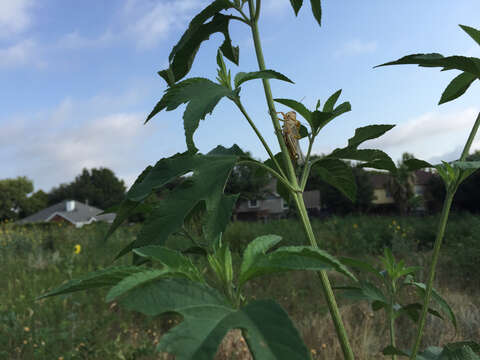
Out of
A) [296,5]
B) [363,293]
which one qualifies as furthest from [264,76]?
[363,293]

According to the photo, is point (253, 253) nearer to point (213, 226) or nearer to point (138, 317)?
point (213, 226)

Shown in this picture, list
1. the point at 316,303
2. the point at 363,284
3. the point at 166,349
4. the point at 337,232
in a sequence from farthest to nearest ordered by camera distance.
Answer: the point at 337,232 < the point at 316,303 < the point at 363,284 < the point at 166,349

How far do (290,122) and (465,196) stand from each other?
27319 mm

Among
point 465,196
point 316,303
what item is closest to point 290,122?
point 316,303

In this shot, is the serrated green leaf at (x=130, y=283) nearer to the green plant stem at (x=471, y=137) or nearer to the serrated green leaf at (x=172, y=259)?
the serrated green leaf at (x=172, y=259)

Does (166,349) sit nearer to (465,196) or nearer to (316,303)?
(316,303)

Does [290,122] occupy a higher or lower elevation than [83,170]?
lower

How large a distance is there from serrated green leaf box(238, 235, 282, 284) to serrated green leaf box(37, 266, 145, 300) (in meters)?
0.16

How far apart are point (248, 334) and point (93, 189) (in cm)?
5158

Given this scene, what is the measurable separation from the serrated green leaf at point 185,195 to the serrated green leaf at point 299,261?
214mm

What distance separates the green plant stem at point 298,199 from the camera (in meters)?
0.83

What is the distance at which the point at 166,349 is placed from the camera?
0.44m

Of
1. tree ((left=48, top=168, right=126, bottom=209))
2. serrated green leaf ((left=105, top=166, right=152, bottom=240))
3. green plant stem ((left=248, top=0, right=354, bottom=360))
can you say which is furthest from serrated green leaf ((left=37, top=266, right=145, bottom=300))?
tree ((left=48, top=168, right=126, bottom=209))

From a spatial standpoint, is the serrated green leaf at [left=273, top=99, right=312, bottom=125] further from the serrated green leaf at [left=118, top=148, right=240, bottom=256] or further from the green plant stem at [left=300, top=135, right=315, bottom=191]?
the serrated green leaf at [left=118, top=148, right=240, bottom=256]
